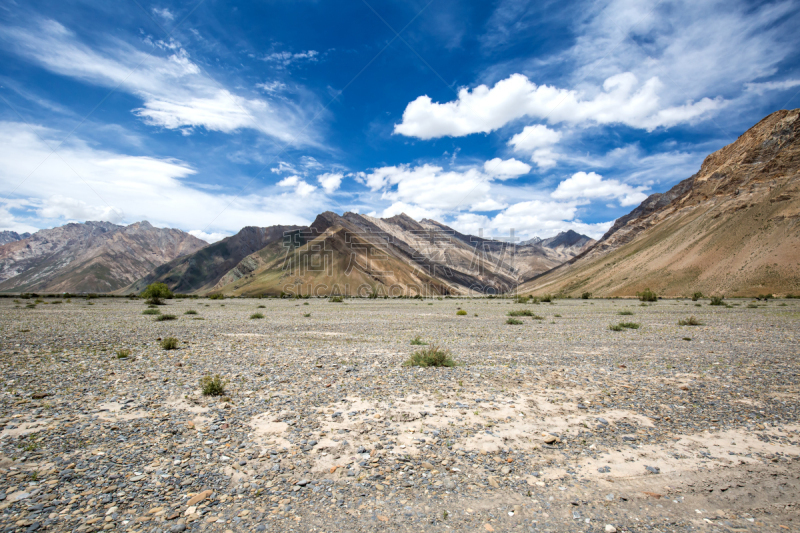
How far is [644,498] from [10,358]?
62.5 feet

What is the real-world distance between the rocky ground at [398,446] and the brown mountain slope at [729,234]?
93.8 metres

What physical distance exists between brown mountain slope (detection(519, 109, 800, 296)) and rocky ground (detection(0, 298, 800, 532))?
9384cm

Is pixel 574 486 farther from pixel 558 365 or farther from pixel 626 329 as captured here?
pixel 626 329

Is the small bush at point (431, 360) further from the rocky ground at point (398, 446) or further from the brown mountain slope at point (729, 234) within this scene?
the brown mountain slope at point (729, 234)

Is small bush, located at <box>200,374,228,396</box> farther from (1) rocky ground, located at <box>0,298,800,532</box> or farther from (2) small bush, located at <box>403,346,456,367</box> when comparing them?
(2) small bush, located at <box>403,346,456,367</box>

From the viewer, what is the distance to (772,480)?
539 centimetres

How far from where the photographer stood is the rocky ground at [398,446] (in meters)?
4.61

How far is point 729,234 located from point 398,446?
130 m

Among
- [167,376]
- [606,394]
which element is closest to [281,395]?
[167,376]

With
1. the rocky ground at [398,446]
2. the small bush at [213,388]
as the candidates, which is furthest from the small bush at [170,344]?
the small bush at [213,388]

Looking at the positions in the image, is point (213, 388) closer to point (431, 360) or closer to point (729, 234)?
point (431, 360)

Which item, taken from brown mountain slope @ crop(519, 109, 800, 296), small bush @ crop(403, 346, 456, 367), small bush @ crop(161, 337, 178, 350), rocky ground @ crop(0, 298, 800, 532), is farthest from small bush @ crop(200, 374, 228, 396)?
brown mountain slope @ crop(519, 109, 800, 296)

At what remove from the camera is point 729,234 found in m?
96.4

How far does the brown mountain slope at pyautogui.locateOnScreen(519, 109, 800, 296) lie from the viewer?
80.2 meters
